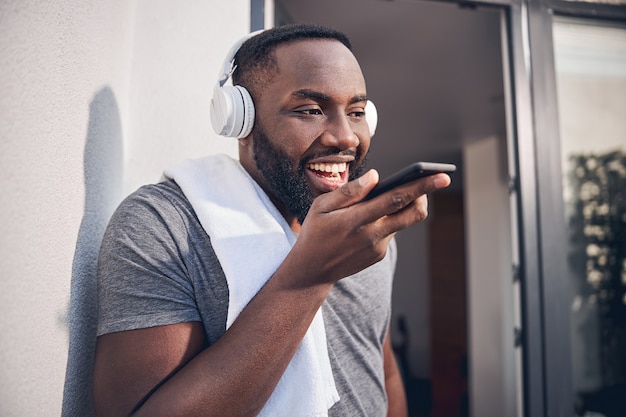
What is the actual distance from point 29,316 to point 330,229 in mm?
556

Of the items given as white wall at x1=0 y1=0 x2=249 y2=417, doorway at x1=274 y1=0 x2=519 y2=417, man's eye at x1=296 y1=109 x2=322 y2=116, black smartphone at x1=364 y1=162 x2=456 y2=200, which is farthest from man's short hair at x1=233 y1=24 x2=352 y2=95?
doorway at x1=274 y1=0 x2=519 y2=417

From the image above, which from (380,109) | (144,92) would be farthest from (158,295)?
(380,109)

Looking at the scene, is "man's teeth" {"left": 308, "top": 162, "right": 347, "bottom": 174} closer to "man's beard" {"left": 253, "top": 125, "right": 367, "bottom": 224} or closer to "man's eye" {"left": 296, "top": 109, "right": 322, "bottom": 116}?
"man's beard" {"left": 253, "top": 125, "right": 367, "bottom": 224}

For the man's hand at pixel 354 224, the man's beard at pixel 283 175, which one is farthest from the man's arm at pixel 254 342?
the man's beard at pixel 283 175

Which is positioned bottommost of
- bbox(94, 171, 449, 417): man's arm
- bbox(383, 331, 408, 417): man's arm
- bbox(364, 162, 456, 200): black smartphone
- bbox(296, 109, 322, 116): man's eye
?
bbox(383, 331, 408, 417): man's arm

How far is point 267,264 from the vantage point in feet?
2.98

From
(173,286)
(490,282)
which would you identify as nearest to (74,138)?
(173,286)

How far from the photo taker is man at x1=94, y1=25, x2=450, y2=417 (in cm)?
75

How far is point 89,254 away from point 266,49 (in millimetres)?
708

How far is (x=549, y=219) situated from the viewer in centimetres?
183

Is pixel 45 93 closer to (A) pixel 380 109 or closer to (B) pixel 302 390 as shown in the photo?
(B) pixel 302 390

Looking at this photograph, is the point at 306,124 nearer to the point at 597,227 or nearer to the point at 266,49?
the point at 266,49

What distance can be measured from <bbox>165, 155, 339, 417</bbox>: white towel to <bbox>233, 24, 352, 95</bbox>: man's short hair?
0.82ft

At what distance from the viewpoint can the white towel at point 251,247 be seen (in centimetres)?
85
